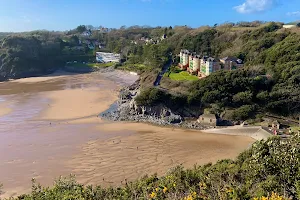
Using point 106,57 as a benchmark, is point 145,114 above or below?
below

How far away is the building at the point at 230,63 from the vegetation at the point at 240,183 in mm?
29062

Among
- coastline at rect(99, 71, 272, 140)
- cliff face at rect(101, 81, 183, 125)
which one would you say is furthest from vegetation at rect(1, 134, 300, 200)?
cliff face at rect(101, 81, 183, 125)

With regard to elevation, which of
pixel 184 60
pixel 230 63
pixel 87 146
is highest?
pixel 184 60

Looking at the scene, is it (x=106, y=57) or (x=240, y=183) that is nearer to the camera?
(x=240, y=183)

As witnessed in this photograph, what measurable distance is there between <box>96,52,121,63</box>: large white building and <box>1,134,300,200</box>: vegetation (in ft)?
204

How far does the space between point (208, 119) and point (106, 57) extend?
50032 mm

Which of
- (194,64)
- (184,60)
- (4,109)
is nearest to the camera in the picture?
(4,109)

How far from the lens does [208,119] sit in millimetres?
30062

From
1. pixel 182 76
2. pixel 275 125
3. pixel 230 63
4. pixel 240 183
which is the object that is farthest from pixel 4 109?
pixel 240 183

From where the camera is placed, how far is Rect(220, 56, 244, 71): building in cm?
4069

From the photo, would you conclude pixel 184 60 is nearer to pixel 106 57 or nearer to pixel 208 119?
pixel 208 119

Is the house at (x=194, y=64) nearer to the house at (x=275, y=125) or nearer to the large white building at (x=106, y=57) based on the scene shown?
the house at (x=275, y=125)

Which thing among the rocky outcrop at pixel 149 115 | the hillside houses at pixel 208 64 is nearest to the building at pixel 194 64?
the hillside houses at pixel 208 64

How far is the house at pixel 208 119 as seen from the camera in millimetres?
29666
